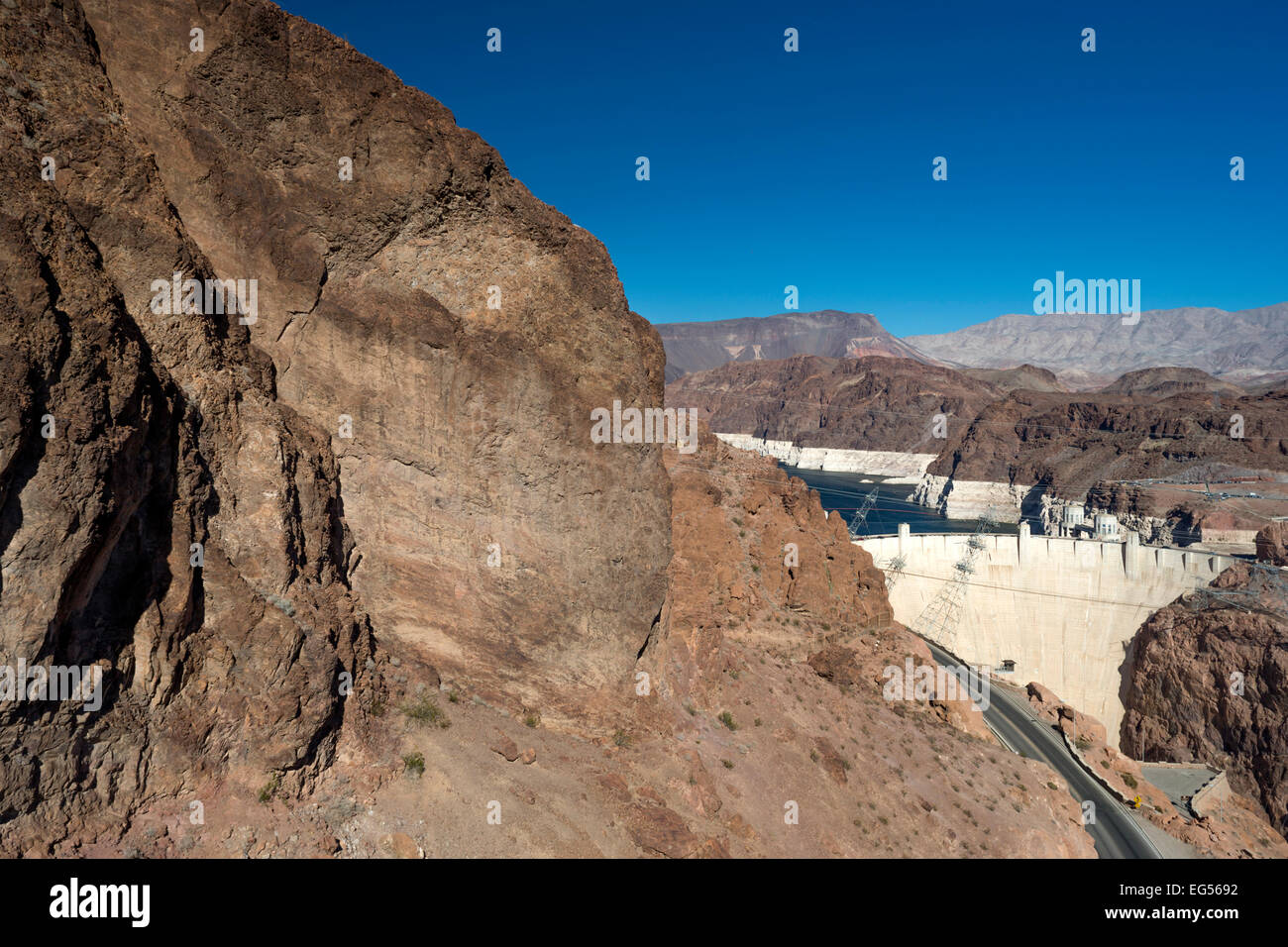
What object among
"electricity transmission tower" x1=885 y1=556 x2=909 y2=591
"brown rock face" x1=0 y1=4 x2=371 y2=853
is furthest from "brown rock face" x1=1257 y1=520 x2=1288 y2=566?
"brown rock face" x1=0 y1=4 x2=371 y2=853

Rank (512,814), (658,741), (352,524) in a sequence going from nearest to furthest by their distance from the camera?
(512,814) → (352,524) → (658,741)

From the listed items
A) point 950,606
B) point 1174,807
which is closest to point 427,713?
point 1174,807

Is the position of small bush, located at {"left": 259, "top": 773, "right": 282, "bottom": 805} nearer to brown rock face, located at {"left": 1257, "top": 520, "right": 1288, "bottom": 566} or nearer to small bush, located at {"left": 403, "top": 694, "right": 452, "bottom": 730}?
small bush, located at {"left": 403, "top": 694, "right": 452, "bottom": 730}

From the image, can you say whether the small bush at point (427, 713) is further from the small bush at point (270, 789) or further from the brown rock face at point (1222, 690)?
the brown rock face at point (1222, 690)

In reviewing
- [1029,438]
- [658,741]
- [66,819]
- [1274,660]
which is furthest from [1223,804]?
[1029,438]

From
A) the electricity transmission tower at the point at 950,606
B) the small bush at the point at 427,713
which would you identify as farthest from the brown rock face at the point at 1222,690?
the small bush at the point at 427,713
